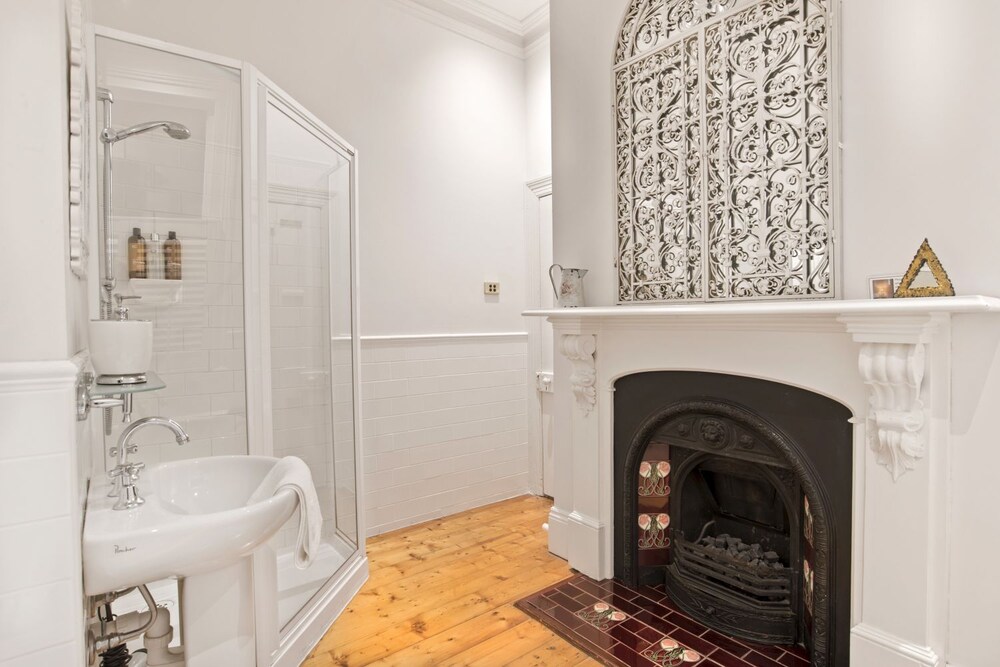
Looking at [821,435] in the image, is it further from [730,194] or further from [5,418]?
[5,418]

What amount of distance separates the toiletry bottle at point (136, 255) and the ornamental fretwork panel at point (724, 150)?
1.84m

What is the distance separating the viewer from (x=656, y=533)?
249 cm

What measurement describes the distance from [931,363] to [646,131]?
1389mm

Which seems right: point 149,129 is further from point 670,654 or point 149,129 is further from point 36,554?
point 670,654

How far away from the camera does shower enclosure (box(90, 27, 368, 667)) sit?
1816mm

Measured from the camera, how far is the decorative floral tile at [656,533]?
8.18 feet

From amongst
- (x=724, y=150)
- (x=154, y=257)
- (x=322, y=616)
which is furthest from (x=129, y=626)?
(x=724, y=150)

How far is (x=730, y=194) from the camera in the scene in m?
2.10

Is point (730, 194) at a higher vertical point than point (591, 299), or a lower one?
higher

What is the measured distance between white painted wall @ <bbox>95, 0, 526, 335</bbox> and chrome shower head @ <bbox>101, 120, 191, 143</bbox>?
105 cm

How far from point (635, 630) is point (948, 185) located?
5.95 feet

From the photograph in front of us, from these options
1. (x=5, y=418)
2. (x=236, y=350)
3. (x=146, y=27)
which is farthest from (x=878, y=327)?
(x=146, y=27)

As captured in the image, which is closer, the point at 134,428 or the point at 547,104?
the point at 134,428

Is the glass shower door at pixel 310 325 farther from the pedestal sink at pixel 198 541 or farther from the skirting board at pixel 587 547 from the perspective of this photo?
the skirting board at pixel 587 547
